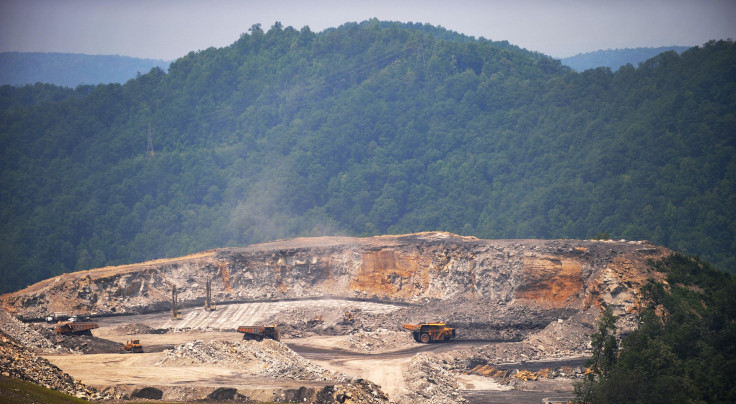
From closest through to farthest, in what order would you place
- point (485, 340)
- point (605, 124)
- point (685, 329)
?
1. point (685, 329)
2. point (485, 340)
3. point (605, 124)

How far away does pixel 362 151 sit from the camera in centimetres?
12656

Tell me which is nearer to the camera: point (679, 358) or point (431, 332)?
point (679, 358)

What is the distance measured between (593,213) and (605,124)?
17.6m

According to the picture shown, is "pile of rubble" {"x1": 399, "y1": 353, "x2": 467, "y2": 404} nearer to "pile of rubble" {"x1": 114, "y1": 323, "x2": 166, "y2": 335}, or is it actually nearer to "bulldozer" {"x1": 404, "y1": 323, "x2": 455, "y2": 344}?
"bulldozer" {"x1": 404, "y1": 323, "x2": 455, "y2": 344}

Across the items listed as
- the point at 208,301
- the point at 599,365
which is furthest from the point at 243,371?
the point at 208,301

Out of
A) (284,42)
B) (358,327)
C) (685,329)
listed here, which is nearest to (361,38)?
(284,42)

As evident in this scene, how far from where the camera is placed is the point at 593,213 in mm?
93812

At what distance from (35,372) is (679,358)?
101 ft

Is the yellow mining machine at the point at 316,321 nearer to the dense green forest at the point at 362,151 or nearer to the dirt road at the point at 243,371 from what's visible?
the dirt road at the point at 243,371

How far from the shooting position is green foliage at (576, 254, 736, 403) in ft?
130

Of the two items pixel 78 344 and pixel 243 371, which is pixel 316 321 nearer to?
pixel 78 344

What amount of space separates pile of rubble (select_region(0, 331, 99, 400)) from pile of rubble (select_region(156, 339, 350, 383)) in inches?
372

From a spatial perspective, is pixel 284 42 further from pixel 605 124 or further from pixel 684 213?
pixel 684 213

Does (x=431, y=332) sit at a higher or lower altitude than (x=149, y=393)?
lower
